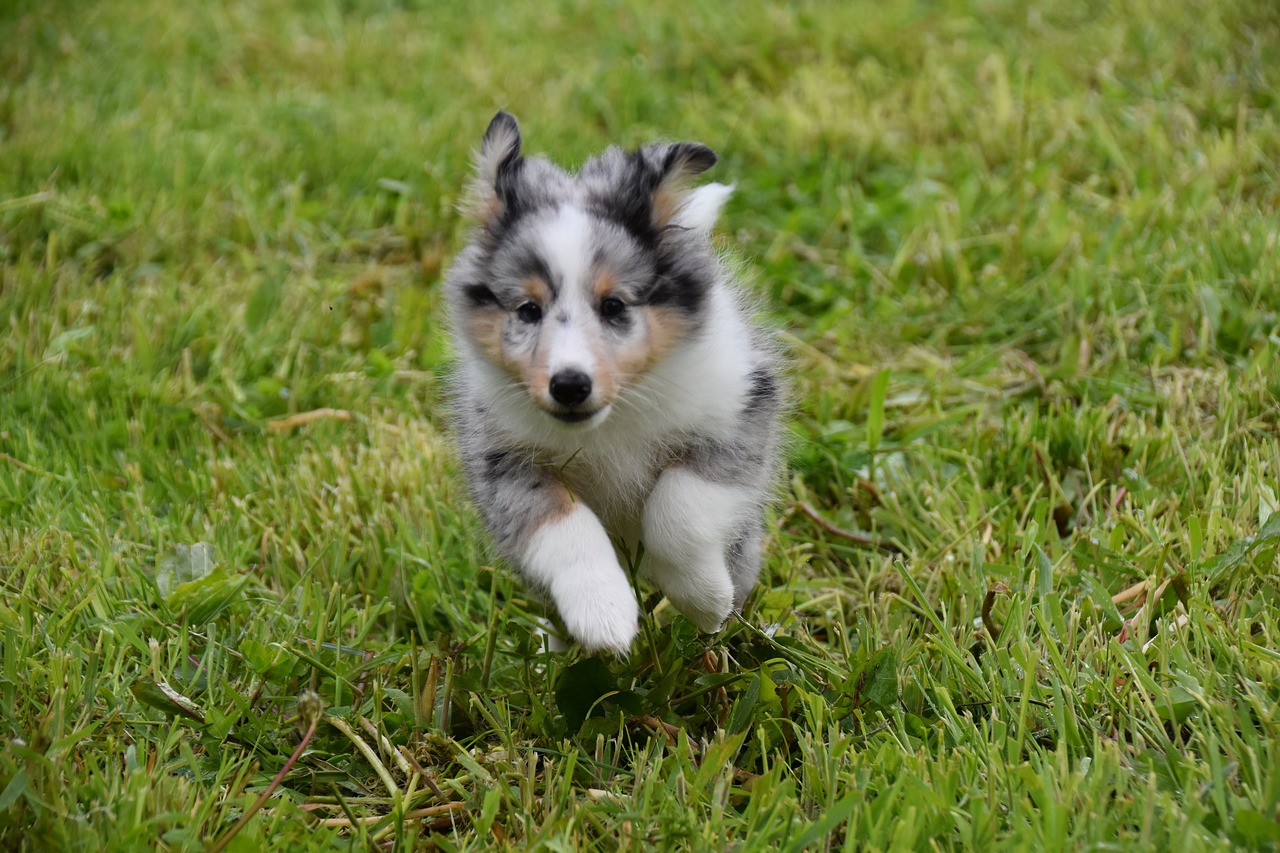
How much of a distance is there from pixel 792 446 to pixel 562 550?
164cm

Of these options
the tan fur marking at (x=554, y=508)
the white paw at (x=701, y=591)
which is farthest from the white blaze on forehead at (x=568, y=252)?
the white paw at (x=701, y=591)

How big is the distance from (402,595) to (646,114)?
13.7 feet

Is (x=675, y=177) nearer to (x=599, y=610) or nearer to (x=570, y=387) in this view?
(x=570, y=387)

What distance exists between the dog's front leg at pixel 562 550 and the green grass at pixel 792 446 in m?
0.33

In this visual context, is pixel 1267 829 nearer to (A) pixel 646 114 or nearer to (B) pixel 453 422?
(B) pixel 453 422

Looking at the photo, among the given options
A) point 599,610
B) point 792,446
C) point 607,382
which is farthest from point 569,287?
point 792,446

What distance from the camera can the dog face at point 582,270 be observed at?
3162 mm

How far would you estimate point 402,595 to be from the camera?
4246 mm

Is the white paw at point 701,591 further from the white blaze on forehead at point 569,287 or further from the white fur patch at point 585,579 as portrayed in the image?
the white blaze on forehead at point 569,287

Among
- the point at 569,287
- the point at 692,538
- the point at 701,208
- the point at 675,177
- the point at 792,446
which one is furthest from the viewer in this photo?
the point at 792,446

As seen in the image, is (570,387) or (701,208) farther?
(701,208)

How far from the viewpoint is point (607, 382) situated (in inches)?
124

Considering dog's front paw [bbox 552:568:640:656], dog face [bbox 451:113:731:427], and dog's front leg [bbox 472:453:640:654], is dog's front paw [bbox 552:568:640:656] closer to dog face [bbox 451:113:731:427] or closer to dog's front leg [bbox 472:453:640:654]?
dog's front leg [bbox 472:453:640:654]

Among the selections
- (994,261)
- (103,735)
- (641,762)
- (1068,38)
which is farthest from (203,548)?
(1068,38)
